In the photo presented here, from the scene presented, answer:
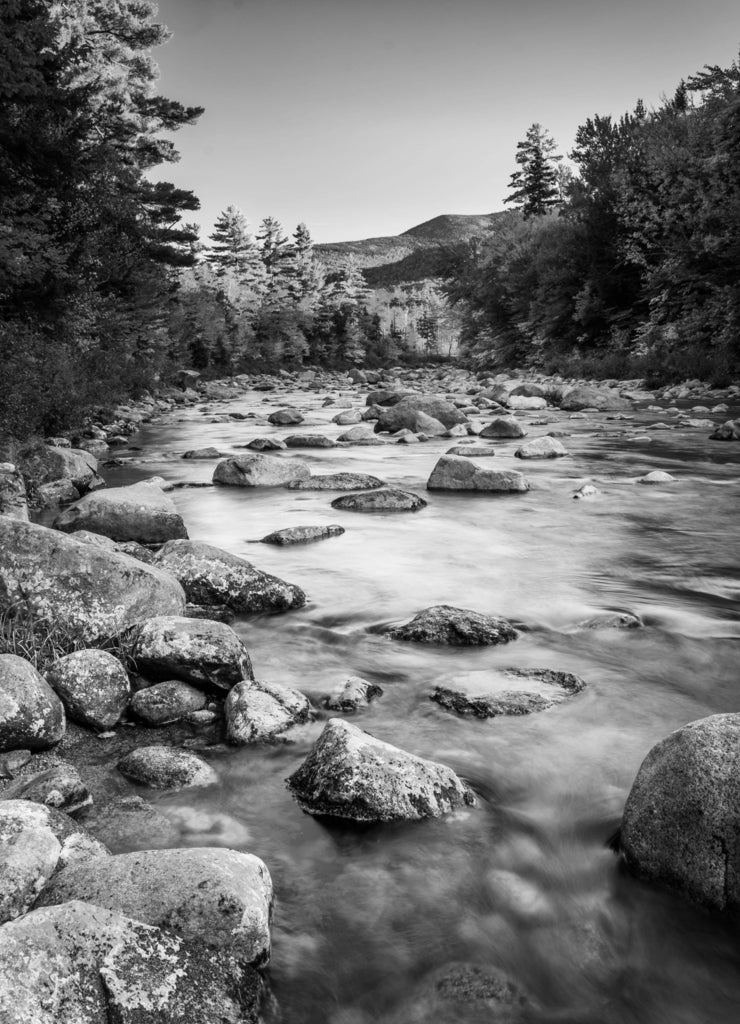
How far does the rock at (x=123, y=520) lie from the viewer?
23.9 ft

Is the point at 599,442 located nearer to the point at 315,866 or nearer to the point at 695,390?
the point at 695,390

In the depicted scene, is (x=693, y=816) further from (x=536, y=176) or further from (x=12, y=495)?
(x=536, y=176)

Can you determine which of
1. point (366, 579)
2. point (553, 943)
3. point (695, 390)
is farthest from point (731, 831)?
point (695, 390)

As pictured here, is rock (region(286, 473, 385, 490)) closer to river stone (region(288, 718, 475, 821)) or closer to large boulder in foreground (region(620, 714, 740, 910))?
river stone (region(288, 718, 475, 821))

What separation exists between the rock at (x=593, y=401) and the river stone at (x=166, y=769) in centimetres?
1892

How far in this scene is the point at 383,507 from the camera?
916 centimetres

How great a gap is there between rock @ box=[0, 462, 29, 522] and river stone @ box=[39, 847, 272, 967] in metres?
5.34

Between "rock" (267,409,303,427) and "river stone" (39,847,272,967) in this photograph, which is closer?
"river stone" (39,847,272,967)

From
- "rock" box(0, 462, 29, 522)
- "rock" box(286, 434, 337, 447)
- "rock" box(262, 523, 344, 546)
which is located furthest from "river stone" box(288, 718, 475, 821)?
"rock" box(286, 434, 337, 447)

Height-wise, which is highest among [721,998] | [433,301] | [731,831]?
[433,301]

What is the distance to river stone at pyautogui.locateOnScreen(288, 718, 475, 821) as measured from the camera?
3.04m

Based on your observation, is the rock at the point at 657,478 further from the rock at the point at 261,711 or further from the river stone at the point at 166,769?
the river stone at the point at 166,769

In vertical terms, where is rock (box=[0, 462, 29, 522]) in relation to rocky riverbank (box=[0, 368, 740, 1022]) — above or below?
above

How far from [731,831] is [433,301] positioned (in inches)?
3997
